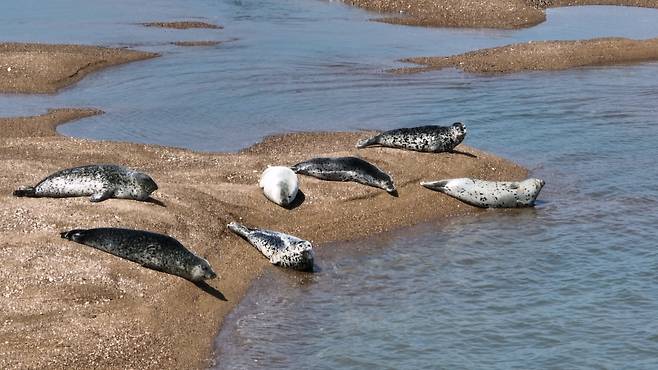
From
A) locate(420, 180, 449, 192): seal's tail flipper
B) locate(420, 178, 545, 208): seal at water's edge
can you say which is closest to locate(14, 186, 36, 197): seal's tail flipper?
locate(420, 180, 449, 192): seal's tail flipper

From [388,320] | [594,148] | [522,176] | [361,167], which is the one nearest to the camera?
[388,320]

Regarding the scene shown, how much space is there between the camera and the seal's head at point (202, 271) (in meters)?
11.1

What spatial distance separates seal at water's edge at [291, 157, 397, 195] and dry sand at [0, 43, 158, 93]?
36.5 feet

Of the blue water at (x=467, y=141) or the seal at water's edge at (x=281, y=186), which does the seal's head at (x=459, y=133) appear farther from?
the seal at water's edge at (x=281, y=186)

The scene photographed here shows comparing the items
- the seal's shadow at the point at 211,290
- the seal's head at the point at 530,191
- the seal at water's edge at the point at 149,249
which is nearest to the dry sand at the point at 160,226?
the seal's shadow at the point at 211,290

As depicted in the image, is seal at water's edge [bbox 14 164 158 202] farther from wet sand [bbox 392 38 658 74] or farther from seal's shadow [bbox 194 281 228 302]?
wet sand [bbox 392 38 658 74]

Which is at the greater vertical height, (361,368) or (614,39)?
(614,39)

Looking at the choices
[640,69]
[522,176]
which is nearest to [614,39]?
[640,69]

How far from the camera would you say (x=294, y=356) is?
992 centimetres

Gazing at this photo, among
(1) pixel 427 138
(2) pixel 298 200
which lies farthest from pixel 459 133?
(2) pixel 298 200

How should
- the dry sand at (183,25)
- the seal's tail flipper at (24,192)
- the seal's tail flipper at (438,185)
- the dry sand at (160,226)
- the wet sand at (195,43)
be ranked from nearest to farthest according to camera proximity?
the dry sand at (160,226) → the seal's tail flipper at (24,192) → the seal's tail flipper at (438,185) → the wet sand at (195,43) → the dry sand at (183,25)

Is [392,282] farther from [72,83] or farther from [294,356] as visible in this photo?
[72,83]

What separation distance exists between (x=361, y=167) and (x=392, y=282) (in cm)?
341

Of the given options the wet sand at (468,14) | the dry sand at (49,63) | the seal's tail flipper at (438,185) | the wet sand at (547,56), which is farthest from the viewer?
the wet sand at (468,14)
